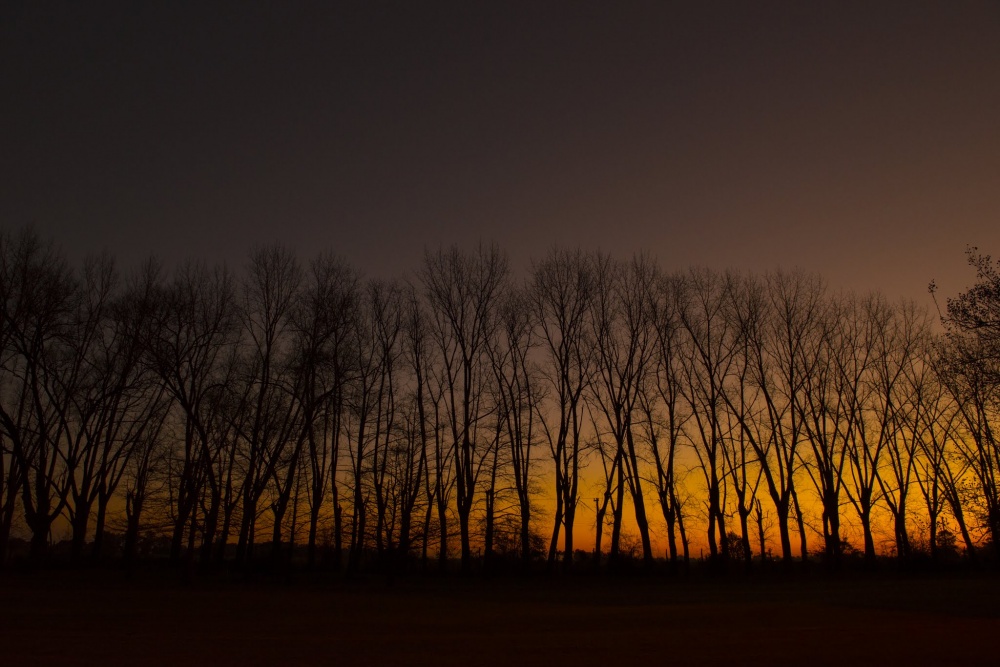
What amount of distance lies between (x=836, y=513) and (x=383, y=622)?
31.2 metres

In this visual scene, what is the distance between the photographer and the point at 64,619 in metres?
14.5

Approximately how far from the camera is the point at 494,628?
13.8 m

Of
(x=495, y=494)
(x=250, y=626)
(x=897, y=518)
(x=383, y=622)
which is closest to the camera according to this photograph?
(x=250, y=626)

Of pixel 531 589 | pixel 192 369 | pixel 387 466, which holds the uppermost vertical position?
pixel 192 369

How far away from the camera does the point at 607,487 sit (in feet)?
125

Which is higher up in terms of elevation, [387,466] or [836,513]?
[387,466]

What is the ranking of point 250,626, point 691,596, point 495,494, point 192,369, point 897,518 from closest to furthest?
point 250,626
point 691,596
point 192,369
point 495,494
point 897,518

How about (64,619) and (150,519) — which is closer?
(64,619)

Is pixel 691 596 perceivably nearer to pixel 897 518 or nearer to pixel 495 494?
pixel 495 494

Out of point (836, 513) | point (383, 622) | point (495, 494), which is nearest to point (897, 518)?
point (836, 513)

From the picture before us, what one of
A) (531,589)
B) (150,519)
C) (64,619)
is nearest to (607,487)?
(531,589)

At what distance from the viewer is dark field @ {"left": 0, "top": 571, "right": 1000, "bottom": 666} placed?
9836 millimetres

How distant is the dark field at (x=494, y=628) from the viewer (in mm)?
9836

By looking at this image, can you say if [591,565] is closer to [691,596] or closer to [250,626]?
[691,596]
